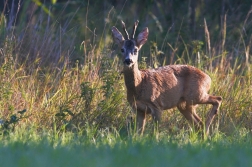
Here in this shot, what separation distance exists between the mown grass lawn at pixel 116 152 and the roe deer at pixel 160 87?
228 cm

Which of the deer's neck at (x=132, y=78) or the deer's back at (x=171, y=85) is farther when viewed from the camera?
the deer's back at (x=171, y=85)

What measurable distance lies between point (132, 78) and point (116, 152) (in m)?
3.78

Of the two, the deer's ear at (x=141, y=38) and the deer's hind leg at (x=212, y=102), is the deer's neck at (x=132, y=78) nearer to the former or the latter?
the deer's ear at (x=141, y=38)

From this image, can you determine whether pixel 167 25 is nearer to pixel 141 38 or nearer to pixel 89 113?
pixel 141 38

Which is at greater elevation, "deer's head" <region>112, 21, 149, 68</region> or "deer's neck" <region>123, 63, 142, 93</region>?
"deer's head" <region>112, 21, 149, 68</region>

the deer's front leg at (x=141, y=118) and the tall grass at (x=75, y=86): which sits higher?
the tall grass at (x=75, y=86)

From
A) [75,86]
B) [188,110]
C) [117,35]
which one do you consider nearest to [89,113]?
[75,86]

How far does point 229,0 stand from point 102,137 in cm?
904

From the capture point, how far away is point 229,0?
16375mm

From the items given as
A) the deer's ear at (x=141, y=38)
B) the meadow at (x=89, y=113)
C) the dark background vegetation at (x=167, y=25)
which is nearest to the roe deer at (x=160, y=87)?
the deer's ear at (x=141, y=38)

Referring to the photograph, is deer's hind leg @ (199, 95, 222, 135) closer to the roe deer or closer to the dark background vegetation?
the roe deer

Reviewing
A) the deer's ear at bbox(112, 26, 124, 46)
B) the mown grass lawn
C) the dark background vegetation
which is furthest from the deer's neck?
the mown grass lawn

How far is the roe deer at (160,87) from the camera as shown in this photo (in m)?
10.2

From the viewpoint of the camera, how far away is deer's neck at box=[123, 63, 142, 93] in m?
10.2
